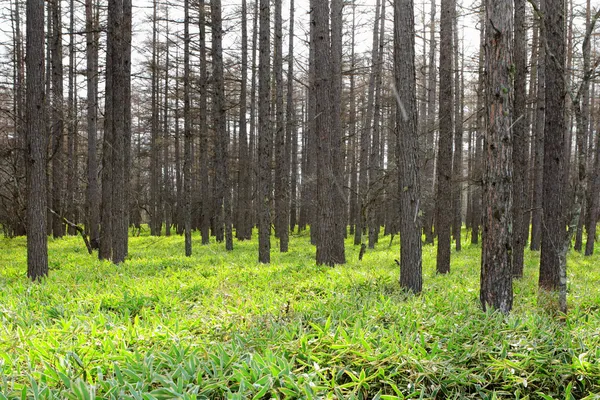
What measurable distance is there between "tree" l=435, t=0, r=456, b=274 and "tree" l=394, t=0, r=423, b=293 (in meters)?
3.88

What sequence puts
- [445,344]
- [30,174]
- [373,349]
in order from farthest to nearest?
[30,174] < [445,344] < [373,349]

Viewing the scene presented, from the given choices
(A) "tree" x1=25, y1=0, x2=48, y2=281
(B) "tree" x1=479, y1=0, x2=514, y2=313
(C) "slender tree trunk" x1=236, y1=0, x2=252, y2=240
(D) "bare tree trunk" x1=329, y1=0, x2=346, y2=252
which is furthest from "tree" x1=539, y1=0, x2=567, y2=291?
(C) "slender tree trunk" x1=236, y1=0, x2=252, y2=240

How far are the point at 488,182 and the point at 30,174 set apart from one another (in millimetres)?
7516

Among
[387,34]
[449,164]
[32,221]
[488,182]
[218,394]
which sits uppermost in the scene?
[387,34]

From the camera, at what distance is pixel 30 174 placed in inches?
303

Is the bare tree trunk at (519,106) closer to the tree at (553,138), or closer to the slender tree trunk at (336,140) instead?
the tree at (553,138)

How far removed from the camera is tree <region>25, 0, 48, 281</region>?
295 inches

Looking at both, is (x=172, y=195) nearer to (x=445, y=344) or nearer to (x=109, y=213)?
(x=109, y=213)

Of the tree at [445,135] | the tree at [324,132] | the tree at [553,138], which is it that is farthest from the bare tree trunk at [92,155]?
the tree at [553,138]

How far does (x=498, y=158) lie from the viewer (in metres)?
4.88

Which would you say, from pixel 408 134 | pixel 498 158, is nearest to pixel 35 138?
pixel 408 134

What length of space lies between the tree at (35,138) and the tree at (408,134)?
20.1ft

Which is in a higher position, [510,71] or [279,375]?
[510,71]

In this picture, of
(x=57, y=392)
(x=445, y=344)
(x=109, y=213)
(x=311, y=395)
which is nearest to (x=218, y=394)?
(x=311, y=395)
